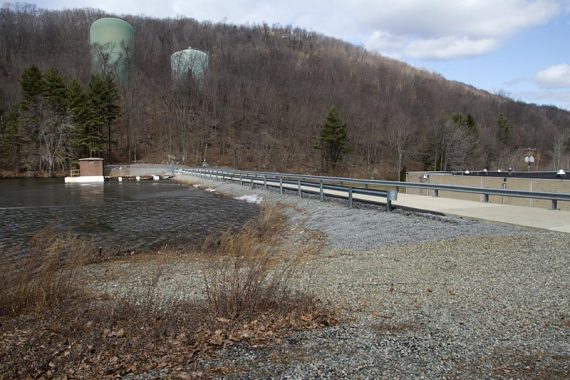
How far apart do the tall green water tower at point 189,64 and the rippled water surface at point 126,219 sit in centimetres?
7828

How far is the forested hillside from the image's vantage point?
2606 inches

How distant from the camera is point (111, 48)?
325 feet

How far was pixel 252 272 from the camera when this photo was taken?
6.36 m

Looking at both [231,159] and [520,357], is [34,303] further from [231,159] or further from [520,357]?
[231,159]

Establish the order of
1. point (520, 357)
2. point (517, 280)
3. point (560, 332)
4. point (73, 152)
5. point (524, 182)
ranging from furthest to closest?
point (73, 152), point (524, 182), point (517, 280), point (560, 332), point (520, 357)

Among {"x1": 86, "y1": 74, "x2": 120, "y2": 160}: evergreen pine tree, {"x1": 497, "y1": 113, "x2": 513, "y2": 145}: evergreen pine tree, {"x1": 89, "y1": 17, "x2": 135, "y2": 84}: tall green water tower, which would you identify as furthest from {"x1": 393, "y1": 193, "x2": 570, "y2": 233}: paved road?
{"x1": 497, "y1": 113, "x2": 513, "y2": 145}: evergreen pine tree

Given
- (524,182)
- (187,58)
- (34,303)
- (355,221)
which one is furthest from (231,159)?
(34,303)

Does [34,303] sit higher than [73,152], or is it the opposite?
[73,152]

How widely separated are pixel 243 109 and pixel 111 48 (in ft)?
110

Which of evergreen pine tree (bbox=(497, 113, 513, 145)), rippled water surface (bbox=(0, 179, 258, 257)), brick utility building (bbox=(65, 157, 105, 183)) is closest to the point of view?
rippled water surface (bbox=(0, 179, 258, 257))

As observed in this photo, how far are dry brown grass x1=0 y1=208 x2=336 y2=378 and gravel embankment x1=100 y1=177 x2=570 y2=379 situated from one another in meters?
0.40

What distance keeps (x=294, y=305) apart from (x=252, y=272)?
78 centimetres

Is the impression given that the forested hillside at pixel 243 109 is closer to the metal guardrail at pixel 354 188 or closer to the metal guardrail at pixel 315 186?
the metal guardrail at pixel 354 188

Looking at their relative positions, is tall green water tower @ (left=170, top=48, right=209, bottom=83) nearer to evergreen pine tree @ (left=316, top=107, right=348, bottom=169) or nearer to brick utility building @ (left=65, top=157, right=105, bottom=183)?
evergreen pine tree @ (left=316, top=107, right=348, bottom=169)
